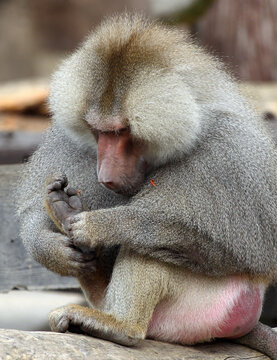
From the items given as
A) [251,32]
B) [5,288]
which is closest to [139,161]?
[5,288]

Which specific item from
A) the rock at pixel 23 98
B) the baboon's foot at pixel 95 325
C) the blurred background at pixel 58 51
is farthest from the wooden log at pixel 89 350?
the rock at pixel 23 98

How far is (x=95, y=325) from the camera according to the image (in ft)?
9.72

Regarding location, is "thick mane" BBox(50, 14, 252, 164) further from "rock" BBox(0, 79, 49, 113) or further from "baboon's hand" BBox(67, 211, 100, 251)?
"rock" BBox(0, 79, 49, 113)

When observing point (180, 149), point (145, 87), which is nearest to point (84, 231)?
point (180, 149)

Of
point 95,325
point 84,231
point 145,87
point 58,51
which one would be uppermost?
point 145,87

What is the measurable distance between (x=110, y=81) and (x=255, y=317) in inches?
49.4

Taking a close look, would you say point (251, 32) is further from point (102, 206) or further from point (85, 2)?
point (102, 206)

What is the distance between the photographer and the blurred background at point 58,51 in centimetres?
446

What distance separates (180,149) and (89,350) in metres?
0.90

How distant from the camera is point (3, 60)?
13.5 m

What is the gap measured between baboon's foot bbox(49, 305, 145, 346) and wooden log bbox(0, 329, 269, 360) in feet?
0.12

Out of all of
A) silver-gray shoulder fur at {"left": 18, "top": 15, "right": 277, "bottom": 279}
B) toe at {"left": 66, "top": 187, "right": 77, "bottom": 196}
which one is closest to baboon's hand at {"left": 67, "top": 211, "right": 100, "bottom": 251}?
silver-gray shoulder fur at {"left": 18, "top": 15, "right": 277, "bottom": 279}

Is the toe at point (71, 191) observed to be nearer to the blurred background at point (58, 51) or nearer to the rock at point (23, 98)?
the blurred background at point (58, 51)

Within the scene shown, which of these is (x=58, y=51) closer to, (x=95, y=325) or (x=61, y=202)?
(x=61, y=202)
